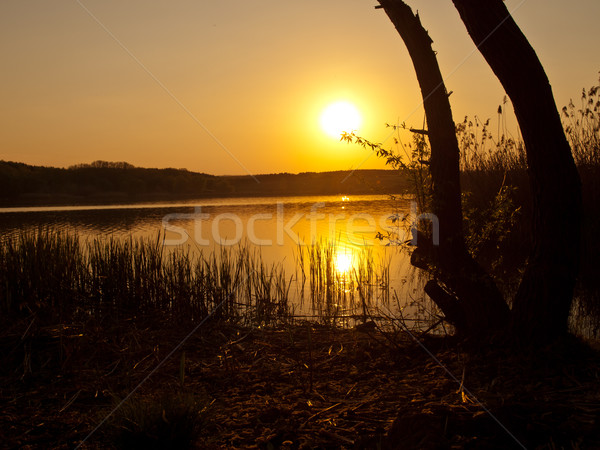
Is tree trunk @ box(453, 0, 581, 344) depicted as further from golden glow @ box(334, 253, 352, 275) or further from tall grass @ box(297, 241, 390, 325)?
golden glow @ box(334, 253, 352, 275)

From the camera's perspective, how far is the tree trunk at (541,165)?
3.74 metres

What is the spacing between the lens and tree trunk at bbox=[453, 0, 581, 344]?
→ 374 cm

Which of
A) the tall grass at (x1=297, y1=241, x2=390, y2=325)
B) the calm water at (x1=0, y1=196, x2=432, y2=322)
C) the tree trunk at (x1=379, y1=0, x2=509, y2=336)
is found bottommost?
the tall grass at (x1=297, y1=241, x2=390, y2=325)

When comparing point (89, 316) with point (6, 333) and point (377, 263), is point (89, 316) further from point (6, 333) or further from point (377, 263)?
point (377, 263)

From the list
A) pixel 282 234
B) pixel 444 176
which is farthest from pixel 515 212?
pixel 282 234

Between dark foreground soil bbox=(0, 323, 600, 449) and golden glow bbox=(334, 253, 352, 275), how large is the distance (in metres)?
4.63

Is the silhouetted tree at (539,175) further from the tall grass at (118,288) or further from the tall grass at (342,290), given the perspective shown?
the tall grass at (118,288)

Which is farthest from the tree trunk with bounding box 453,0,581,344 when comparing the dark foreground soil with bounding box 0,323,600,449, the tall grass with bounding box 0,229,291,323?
the tall grass with bounding box 0,229,291,323

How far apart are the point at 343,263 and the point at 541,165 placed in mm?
7452

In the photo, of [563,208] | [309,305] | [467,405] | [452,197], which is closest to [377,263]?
[309,305]

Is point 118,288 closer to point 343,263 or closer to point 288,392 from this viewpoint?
point 288,392

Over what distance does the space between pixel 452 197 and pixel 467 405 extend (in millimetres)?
2024

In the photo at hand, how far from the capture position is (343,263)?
36.3ft

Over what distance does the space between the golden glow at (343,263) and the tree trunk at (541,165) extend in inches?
236
